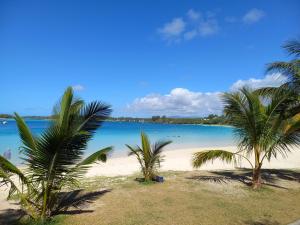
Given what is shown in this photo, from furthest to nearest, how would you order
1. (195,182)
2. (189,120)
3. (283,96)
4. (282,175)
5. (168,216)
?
1. (189,120)
2. (282,175)
3. (195,182)
4. (283,96)
5. (168,216)

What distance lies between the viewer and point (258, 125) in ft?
25.4

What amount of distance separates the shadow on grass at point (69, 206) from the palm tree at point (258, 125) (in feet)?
9.85

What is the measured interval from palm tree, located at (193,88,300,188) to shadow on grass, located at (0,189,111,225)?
3.00 metres

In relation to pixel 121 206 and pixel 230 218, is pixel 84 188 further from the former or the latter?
pixel 230 218

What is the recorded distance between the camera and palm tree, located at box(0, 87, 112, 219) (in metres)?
5.08

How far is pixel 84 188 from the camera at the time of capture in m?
8.25

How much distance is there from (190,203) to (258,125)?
2790mm

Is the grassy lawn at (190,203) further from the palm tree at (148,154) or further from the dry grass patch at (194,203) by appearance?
the palm tree at (148,154)

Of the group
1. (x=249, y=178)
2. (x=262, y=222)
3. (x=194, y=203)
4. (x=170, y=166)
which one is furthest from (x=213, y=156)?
(x=170, y=166)

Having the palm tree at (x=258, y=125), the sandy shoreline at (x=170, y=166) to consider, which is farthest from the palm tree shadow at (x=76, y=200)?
the sandy shoreline at (x=170, y=166)

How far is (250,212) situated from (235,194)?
55.4 inches

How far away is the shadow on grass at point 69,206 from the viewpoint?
18.6 feet

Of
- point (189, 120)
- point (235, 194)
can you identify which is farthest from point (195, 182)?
point (189, 120)

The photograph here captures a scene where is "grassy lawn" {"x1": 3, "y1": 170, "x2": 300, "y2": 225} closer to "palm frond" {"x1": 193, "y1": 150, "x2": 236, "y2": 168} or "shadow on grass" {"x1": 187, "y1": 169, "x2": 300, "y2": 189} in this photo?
"shadow on grass" {"x1": 187, "y1": 169, "x2": 300, "y2": 189}
